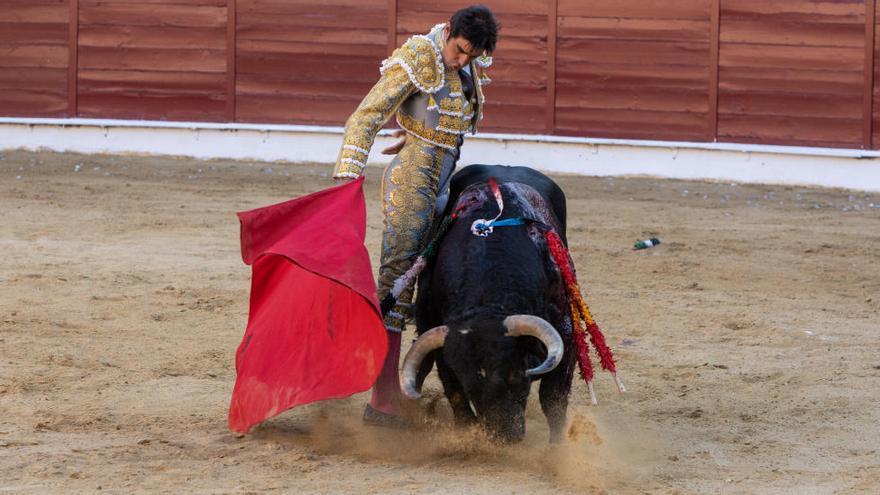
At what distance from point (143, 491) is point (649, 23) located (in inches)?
287

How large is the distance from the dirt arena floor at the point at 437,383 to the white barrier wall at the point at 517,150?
1.27 meters

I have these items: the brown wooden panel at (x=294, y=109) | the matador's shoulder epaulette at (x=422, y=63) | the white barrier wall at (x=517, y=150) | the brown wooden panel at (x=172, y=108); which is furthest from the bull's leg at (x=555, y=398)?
the brown wooden panel at (x=172, y=108)

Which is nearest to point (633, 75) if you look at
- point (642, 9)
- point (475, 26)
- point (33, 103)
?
point (642, 9)

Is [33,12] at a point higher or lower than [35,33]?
higher

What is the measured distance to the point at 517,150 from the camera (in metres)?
9.62

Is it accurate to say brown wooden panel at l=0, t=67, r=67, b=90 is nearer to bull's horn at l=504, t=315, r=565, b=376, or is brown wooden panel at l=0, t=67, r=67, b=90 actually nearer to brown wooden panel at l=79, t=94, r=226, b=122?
brown wooden panel at l=79, t=94, r=226, b=122

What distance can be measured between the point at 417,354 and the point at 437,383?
0.87 m

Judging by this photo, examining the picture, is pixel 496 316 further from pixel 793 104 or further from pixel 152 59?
pixel 152 59

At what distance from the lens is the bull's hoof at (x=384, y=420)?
365 cm

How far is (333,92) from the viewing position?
10070 millimetres

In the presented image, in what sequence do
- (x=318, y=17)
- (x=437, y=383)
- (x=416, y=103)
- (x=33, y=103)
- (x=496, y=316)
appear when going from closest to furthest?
(x=496, y=316) → (x=416, y=103) → (x=437, y=383) → (x=318, y=17) → (x=33, y=103)

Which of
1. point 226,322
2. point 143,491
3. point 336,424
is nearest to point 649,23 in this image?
point 226,322

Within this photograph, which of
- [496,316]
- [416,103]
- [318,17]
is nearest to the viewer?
[496,316]

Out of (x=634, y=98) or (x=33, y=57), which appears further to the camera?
(x=33, y=57)
